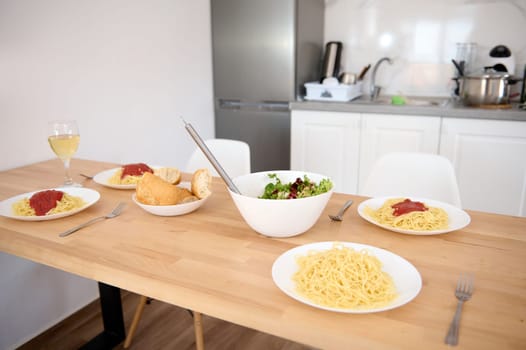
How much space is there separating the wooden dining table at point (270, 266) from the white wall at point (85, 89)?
82cm

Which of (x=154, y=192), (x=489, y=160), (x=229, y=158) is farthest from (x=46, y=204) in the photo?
(x=489, y=160)

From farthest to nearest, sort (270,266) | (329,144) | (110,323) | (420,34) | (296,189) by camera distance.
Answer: (420,34), (329,144), (110,323), (296,189), (270,266)

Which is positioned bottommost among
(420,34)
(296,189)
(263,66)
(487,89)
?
(296,189)

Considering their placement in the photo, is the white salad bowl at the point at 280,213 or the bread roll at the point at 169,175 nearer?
the white salad bowl at the point at 280,213

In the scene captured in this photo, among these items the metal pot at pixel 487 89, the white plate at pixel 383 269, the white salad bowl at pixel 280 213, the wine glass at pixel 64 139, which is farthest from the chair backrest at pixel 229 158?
the metal pot at pixel 487 89

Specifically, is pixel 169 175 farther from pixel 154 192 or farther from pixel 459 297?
pixel 459 297

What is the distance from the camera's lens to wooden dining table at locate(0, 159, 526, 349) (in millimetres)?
→ 701

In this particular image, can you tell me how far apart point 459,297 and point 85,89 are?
6.44ft

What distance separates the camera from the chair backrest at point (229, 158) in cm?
202

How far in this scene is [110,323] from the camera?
1.86 m

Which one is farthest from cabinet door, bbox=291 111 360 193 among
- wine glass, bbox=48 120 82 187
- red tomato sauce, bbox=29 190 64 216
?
red tomato sauce, bbox=29 190 64 216

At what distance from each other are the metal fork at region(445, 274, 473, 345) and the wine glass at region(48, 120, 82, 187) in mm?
1236

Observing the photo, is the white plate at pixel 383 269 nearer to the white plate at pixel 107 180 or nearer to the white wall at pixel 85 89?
the white plate at pixel 107 180

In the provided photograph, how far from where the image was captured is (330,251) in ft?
2.86
